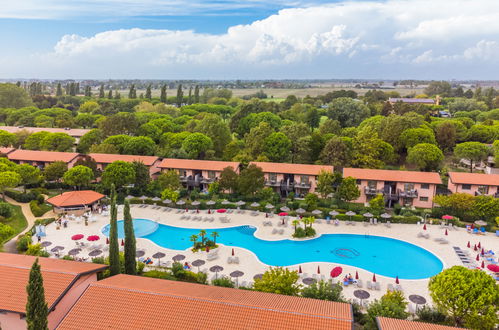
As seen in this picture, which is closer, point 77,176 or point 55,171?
point 77,176

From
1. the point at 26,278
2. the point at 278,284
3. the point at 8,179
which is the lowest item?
the point at 278,284

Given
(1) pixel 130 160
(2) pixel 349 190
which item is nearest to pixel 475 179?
(2) pixel 349 190

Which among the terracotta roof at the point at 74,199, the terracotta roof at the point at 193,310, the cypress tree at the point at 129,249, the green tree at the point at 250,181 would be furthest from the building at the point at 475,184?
the terracotta roof at the point at 74,199

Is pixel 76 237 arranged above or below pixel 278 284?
below

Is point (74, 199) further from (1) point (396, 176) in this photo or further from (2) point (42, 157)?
(1) point (396, 176)

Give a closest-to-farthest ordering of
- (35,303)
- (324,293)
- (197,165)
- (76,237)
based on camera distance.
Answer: (35,303) < (324,293) < (76,237) < (197,165)

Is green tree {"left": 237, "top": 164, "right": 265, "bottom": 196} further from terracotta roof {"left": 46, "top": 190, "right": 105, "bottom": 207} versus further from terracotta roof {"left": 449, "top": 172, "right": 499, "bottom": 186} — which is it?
terracotta roof {"left": 449, "top": 172, "right": 499, "bottom": 186}

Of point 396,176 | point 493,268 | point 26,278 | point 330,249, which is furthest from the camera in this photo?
point 396,176
